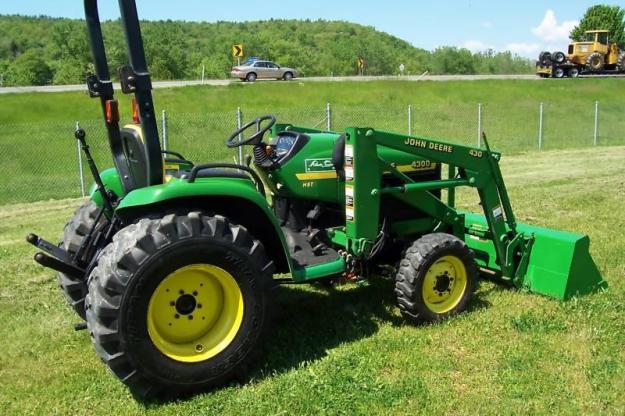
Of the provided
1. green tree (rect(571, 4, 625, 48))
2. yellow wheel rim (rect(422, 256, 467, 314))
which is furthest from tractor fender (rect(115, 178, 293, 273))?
green tree (rect(571, 4, 625, 48))

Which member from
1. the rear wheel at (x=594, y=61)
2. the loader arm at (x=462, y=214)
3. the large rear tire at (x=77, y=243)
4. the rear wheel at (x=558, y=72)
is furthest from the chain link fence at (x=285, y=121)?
the rear wheel at (x=594, y=61)

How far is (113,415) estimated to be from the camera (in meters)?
3.49

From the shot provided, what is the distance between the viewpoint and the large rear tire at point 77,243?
14.3 ft

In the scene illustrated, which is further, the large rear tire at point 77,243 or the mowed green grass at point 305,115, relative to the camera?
the mowed green grass at point 305,115

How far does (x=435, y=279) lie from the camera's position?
4664mm

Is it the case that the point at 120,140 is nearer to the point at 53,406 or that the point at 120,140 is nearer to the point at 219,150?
the point at 53,406

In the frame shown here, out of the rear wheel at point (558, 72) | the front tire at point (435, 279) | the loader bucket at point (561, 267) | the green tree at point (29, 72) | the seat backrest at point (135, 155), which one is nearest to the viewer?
the seat backrest at point (135, 155)

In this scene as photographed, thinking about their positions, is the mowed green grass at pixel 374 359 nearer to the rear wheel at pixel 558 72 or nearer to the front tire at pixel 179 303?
the front tire at pixel 179 303

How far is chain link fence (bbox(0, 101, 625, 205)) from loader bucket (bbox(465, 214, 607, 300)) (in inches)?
290

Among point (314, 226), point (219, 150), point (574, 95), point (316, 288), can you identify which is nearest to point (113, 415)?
point (314, 226)

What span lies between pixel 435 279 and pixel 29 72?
126 feet

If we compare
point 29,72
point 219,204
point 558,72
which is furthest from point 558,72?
point 219,204

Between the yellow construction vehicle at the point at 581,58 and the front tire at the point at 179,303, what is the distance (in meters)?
36.4

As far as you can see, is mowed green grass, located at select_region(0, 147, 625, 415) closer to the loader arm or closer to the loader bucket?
the loader bucket
